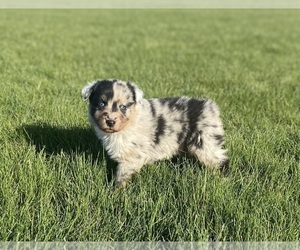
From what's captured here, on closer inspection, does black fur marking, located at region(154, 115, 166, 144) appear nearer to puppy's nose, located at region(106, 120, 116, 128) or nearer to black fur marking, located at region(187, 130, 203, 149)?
black fur marking, located at region(187, 130, 203, 149)

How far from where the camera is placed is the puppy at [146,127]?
15.0ft

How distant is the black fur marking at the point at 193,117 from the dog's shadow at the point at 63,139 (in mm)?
1004

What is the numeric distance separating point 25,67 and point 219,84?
197 inches

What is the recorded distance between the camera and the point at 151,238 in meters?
3.47

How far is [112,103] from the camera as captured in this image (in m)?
4.59

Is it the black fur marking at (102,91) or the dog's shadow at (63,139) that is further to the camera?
the dog's shadow at (63,139)

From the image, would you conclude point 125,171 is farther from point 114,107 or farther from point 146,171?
point 114,107

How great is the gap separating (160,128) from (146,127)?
0.19 meters

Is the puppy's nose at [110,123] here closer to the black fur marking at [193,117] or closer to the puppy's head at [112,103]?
the puppy's head at [112,103]

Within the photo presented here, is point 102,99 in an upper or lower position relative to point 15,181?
upper

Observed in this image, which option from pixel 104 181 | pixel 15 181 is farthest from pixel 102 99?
pixel 15 181

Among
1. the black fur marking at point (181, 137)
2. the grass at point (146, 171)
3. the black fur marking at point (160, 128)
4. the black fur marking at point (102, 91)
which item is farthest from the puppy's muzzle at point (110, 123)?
the black fur marking at point (181, 137)

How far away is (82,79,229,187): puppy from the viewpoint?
4574 mm

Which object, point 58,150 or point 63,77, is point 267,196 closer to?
point 58,150
